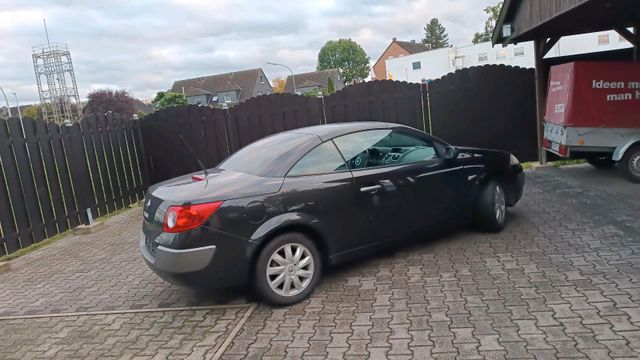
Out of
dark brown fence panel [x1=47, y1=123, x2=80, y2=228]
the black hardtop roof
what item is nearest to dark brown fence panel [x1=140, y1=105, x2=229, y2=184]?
dark brown fence panel [x1=47, y1=123, x2=80, y2=228]

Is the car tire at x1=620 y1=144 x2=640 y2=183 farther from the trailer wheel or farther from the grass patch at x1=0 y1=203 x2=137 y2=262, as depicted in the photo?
the grass patch at x1=0 y1=203 x2=137 y2=262

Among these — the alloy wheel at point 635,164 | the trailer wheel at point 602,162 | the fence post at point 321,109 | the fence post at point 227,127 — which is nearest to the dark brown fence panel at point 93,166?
the fence post at point 227,127

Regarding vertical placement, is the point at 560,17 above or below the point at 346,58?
below

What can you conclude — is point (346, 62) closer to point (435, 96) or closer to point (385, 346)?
point (435, 96)

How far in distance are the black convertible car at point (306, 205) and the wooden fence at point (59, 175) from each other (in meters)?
3.46

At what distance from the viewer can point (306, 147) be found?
4.47 m

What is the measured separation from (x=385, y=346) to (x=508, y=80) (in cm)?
816

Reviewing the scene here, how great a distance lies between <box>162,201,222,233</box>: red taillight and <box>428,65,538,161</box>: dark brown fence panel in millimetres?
7362

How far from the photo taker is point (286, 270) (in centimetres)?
405

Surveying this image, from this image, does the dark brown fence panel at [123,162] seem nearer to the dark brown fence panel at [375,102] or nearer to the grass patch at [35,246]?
the grass patch at [35,246]

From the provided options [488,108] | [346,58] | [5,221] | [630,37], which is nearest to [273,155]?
[5,221]

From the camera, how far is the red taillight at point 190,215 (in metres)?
3.74

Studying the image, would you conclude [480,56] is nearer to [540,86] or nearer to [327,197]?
[540,86]

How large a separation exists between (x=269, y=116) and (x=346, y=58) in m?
105
